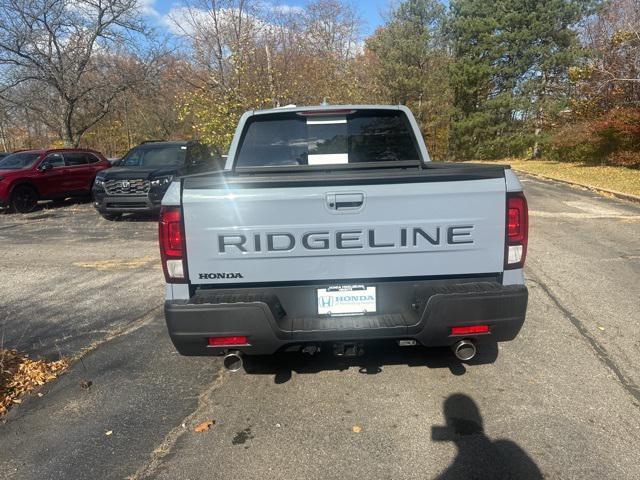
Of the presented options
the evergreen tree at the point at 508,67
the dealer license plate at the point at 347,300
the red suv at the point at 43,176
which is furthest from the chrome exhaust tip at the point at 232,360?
the evergreen tree at the point at 508,67

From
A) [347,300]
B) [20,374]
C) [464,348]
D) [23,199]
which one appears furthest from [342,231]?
[23,199]

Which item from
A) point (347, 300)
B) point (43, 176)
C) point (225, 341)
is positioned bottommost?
point (225, 341)

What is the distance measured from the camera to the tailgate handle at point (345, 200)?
2953 millimetres

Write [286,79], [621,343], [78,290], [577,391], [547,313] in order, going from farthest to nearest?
[286,79], [78,290], [547,313], [621,343], [577,391]

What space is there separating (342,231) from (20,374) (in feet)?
9.75

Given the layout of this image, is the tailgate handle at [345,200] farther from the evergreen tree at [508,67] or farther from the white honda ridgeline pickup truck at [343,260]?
the evergreen tree at [508,67]

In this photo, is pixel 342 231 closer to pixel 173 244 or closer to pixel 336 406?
pixel 173 244

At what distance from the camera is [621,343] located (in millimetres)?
4270

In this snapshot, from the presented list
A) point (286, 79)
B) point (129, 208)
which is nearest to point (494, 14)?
point (286, 79)

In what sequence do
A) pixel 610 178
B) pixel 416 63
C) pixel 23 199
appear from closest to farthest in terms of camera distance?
pixel 23 199
pixel 610 178
pixel 416 63

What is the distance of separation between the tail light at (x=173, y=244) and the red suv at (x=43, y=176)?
510 inches

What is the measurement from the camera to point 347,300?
3131mm

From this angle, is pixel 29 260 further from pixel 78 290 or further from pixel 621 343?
pixel 621 343

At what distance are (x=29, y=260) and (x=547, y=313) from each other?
7.95 metres
